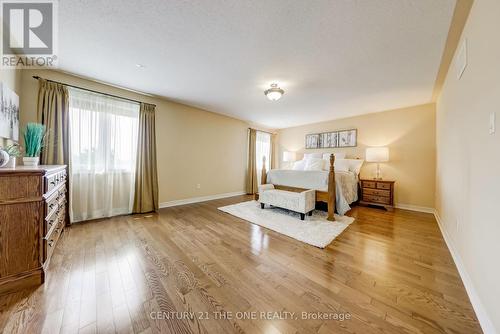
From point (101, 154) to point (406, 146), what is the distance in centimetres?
602

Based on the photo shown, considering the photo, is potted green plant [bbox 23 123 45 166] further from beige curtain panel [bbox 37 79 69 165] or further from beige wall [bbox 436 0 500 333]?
beige wall [bbox 436 0 500 333]

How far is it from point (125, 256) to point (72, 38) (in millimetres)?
2391

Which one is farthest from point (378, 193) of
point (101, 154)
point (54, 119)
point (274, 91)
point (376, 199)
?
point (54, 119)

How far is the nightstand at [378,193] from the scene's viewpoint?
370cm

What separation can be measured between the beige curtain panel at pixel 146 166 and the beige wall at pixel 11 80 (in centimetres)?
140

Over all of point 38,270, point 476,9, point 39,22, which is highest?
point 39,22

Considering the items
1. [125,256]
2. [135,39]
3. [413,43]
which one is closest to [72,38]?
[135,39]

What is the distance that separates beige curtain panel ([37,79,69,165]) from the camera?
2434 millimetres

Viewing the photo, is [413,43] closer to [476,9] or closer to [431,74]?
[476,9]

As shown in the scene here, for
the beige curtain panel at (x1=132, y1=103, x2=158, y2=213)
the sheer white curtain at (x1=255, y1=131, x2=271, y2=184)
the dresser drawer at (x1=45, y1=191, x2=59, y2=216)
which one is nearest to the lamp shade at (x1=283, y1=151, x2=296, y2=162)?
the sheer white curtain at (x1=255, y1=131, x2=271, y2=184)

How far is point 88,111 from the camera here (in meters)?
2.82

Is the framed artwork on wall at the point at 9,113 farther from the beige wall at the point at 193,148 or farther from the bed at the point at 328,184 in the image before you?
the bed at the point at 328,184

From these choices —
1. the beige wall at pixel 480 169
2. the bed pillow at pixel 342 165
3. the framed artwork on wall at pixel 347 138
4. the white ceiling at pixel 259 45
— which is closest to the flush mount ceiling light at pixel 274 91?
the white ceiling at pixel 259 45

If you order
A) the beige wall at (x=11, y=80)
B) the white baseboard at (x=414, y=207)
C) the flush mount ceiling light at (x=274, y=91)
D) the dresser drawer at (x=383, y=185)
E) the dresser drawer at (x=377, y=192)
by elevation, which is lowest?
the white baseboard at (x=414, y=207)
